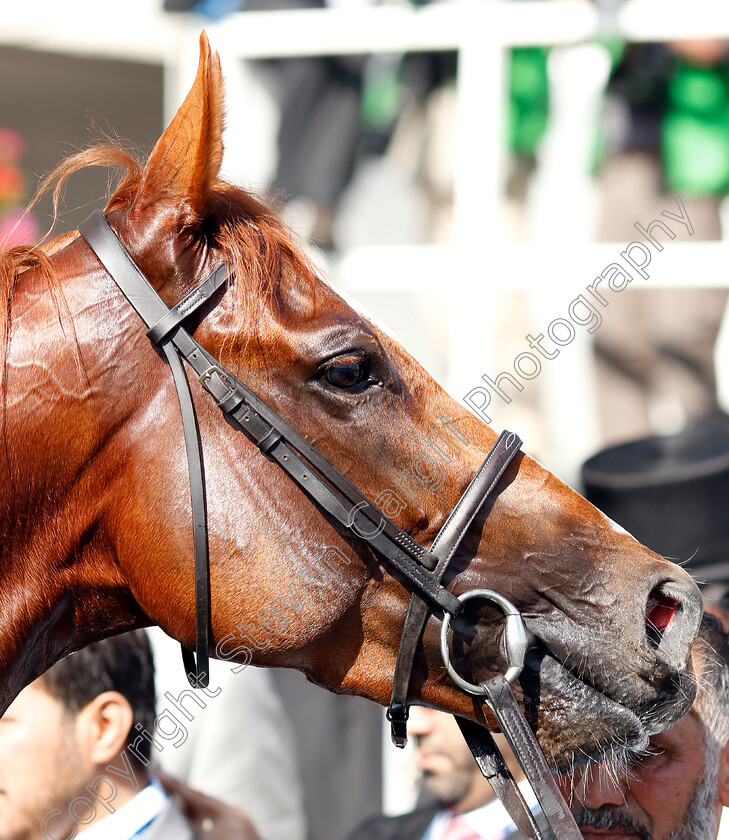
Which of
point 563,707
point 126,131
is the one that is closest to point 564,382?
point 126,131

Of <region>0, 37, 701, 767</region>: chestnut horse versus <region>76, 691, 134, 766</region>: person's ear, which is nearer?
<region>0, 37, 701, 767</region>: chestnut horse

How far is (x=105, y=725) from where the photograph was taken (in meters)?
2.20

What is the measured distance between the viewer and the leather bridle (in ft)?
4.72

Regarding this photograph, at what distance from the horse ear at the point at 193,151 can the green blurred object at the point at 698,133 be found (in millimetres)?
3014

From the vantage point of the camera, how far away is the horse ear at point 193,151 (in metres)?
1.44

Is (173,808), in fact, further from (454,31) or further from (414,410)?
(454,31)

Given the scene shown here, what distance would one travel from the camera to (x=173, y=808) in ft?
7.65

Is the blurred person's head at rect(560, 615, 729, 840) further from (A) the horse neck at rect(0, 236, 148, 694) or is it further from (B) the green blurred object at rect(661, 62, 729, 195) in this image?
(B) the green blurred object at rect(661, 62, 729, 195)

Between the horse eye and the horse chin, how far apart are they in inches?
21.4

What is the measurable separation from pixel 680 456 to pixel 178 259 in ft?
7.66

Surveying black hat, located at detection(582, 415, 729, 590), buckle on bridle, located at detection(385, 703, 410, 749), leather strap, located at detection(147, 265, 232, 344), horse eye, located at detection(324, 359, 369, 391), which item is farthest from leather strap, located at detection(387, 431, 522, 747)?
black hat, located at detection(582, 415, 729, 590)

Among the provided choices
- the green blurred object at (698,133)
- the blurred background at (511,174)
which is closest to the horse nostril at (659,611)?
the blurred background at (511,174)

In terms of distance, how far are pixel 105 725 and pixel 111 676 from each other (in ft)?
0.38

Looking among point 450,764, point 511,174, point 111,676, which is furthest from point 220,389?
point 511,174
